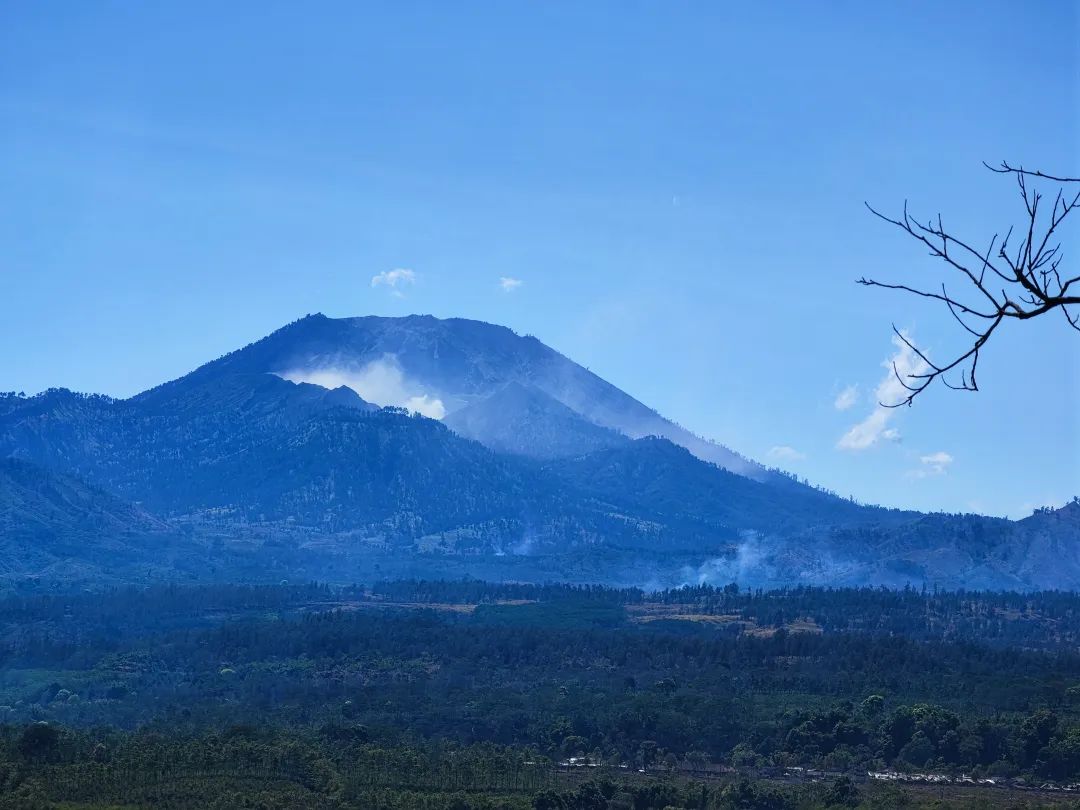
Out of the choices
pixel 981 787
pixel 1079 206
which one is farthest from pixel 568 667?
pixel 1079 206

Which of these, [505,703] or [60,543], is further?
[60,543]

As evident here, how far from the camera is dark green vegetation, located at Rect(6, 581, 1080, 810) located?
187ft

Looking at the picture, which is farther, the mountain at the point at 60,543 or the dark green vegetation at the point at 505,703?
the mountain at the point at 60,543

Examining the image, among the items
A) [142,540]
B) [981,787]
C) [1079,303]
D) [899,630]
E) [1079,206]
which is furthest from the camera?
[142,540]

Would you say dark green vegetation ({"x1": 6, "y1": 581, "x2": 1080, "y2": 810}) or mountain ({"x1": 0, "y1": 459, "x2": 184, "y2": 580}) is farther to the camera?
mountain ({"x1": 0, "y1": 459, "x2": 184, "y2": 580})

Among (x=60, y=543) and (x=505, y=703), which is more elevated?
(x=60, y=543)

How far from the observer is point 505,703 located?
79938 mm

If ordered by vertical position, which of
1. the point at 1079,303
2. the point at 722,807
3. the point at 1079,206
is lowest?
the point at 722,807

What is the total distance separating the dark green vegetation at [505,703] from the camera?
56938 mm

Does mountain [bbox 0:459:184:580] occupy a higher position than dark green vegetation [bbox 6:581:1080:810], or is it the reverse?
mountain [bbox 0:459:184:580]

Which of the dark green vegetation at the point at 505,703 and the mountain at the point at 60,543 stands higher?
the mountain at the point at 60,543

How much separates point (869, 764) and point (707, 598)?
275 ft

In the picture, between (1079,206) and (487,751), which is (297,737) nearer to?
(487,751)

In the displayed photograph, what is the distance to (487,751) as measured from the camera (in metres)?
66.6
